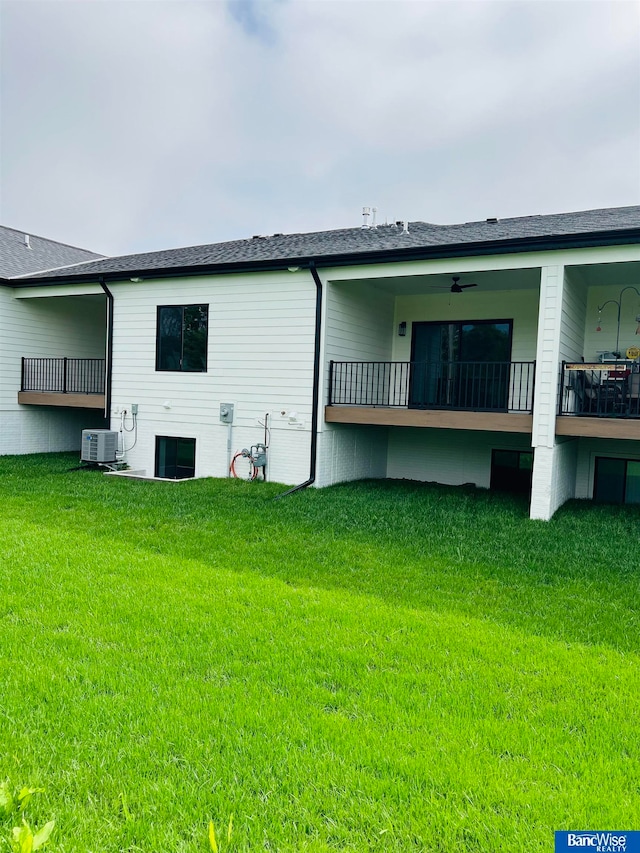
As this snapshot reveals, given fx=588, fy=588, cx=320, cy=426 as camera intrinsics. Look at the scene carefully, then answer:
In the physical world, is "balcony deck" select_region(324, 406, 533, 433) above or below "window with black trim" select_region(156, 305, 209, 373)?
below

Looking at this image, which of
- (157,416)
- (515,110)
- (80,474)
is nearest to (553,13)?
(515,110)

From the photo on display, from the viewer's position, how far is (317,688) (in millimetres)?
A: 3637

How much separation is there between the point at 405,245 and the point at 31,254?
11.8 m

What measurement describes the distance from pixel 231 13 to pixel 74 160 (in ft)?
30.9

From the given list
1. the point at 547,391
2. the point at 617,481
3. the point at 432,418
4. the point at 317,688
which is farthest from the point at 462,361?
the point at 317,688

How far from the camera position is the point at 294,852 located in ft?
7.77

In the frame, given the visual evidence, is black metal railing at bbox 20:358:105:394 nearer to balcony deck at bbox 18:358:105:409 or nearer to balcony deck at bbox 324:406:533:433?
balcony deck at bbox 18:358:105:409

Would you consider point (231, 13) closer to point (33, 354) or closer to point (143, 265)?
point (143, 265)

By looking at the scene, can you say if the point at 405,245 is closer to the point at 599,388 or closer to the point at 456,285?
the point at 456,285

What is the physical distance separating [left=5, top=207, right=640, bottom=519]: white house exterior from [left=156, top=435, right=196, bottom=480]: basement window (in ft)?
0.14

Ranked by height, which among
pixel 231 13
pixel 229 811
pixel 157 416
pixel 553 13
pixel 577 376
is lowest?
pixel 229 811

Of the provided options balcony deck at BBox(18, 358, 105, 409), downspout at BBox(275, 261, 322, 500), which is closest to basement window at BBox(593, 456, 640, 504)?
downspout at BBox(275, 261, 322, 500)

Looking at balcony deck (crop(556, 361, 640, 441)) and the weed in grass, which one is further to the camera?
balcony deck (crop(556, 361, 640, 441))

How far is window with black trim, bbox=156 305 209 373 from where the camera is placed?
11727mm
